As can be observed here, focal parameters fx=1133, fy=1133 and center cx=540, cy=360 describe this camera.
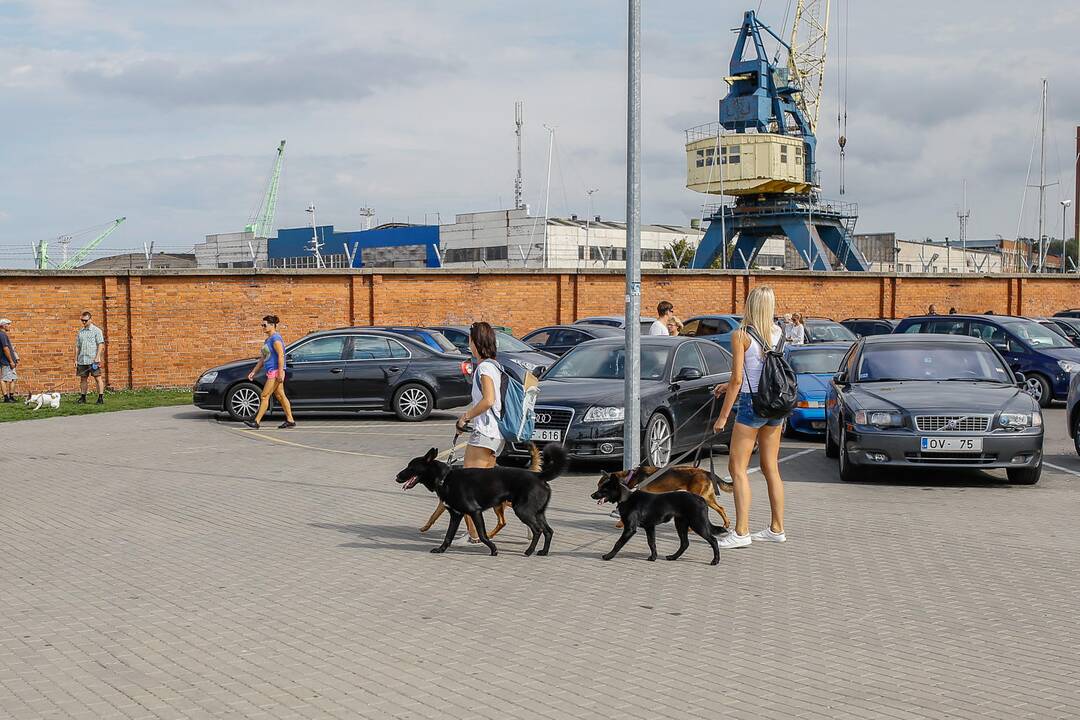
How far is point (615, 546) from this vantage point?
7785 millimetres

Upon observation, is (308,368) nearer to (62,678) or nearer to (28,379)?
(28,379)

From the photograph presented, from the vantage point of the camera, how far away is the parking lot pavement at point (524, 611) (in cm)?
504

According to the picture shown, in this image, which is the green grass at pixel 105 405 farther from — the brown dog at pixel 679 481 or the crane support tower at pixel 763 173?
the crane support tower at pixel 763 173

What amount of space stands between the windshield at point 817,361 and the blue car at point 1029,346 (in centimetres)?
420

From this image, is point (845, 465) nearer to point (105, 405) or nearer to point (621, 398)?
point (621, 398)

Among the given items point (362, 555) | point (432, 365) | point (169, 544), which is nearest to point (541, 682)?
point (362, 555)

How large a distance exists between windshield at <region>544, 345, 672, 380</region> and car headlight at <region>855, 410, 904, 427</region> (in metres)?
2.51

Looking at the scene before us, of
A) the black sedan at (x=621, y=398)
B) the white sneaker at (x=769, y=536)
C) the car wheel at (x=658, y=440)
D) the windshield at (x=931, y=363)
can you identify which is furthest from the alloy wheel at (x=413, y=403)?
the white sneaker at (x=769, y=536)

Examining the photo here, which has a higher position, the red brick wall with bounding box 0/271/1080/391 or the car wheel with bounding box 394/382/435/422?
the red brick wall with bounding box 0/271/1080/391

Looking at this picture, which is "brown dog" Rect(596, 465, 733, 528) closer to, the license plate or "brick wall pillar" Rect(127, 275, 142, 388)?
the license plate

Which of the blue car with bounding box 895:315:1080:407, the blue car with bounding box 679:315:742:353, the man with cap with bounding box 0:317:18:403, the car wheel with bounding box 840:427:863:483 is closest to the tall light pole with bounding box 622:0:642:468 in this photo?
the car wheel with bounding box 840:427:863:483

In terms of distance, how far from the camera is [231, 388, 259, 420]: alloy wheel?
59.8ft

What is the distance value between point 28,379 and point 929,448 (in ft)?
65.2

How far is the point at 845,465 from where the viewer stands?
1157 cm
